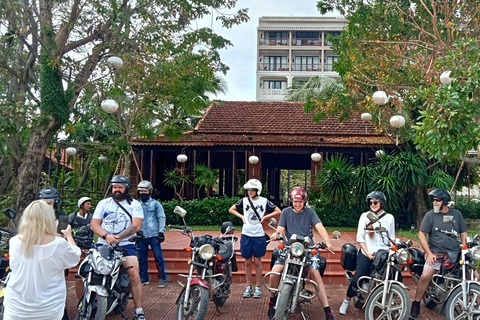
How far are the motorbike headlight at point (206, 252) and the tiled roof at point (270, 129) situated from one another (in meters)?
10.5

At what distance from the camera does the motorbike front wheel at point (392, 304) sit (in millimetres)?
4453

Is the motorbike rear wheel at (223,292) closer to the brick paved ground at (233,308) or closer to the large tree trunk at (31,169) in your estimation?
the brick paved ground at (233,308)

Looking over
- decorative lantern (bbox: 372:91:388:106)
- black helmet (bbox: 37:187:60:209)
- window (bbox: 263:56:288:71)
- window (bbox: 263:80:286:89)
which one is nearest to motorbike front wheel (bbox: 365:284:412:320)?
black helmet (bbox: 37:187:60:209)

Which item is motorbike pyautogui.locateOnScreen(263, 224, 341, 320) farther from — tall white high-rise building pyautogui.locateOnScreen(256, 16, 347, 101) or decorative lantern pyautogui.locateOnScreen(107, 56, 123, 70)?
tall white high-rise building pyautogui.locateOnScreen(256, 16, 347, 101)

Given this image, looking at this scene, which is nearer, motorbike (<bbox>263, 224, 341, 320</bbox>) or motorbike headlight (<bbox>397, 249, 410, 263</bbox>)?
motorbike (<bbox>263, 224, 341, 320</bbox>)

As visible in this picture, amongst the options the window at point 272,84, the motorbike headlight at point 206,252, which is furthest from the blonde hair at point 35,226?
the window at point 272,84

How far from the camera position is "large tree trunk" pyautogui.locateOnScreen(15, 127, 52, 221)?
9.65 meters

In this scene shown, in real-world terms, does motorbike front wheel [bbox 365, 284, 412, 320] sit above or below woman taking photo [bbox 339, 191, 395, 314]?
below

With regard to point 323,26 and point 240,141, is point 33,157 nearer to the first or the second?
point 240,141

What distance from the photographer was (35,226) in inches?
115

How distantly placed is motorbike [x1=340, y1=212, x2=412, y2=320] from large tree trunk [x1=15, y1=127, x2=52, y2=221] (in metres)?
7.61

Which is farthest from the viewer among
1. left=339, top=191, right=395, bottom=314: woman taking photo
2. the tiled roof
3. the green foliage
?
the tiled roof

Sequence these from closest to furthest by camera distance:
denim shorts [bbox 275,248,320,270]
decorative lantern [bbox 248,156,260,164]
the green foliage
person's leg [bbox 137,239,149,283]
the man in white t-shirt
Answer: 1. denim shorts [bbox 275,248,320,270]
2. the man in white t-shirt
3. person's leg [bbox 137,239,149,283]
4. the green foliage
5. decorative lantern [bbox 248,156,260,164]

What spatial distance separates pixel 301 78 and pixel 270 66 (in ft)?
12.4
